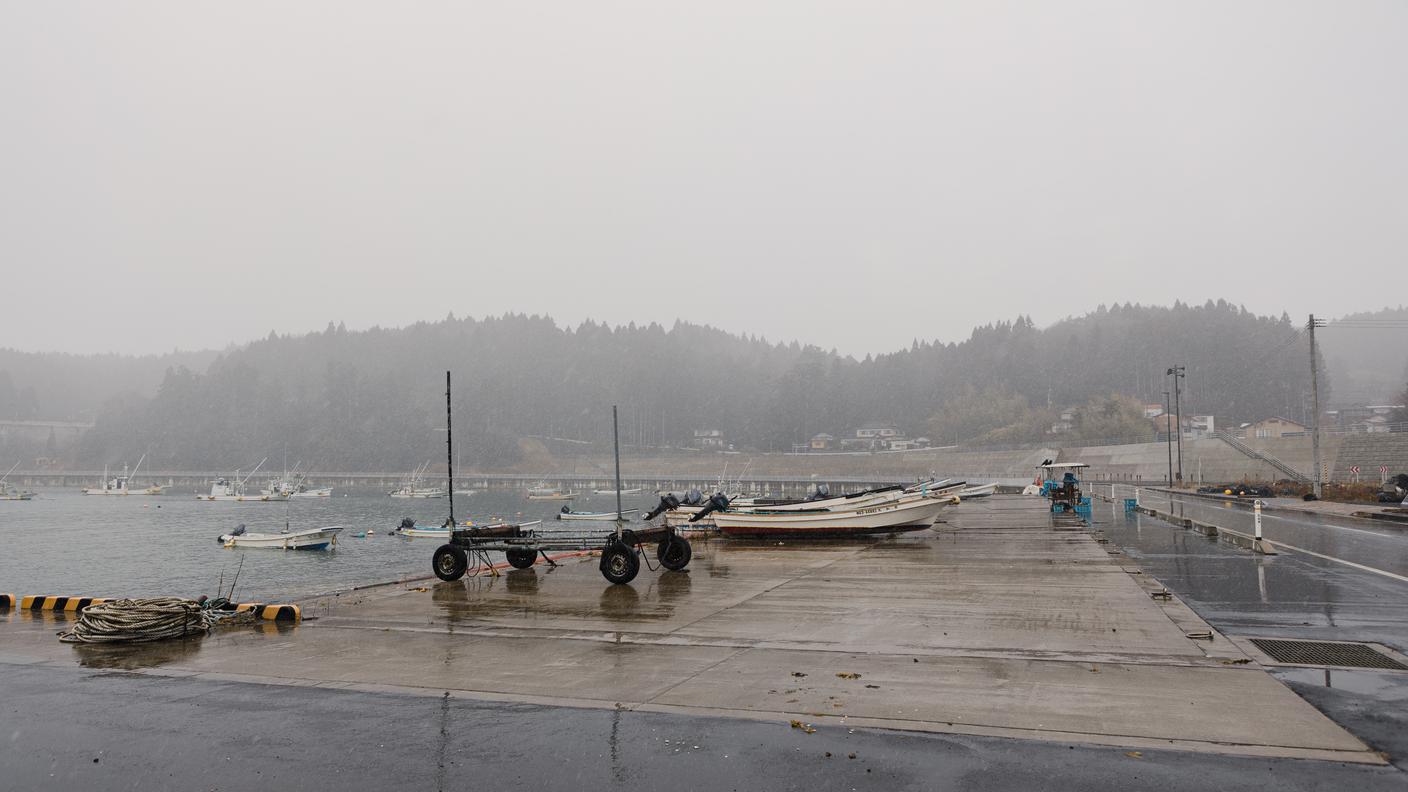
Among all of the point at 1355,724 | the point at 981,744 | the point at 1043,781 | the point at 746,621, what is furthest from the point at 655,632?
the point at 1355,724

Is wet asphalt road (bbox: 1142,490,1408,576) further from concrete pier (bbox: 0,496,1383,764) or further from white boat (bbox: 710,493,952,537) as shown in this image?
white boat (bbox: 710,493,952,537)

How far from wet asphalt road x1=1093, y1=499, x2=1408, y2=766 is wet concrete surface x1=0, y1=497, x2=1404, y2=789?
0.32 ft

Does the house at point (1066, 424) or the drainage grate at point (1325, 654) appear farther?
the house at point (1066, 424)

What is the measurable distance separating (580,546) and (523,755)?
37.5 ft

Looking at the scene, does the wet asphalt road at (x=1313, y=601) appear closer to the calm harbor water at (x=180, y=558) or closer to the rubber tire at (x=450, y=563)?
the rubber tire at (x=450, y=563)

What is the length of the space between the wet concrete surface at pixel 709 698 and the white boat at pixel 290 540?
5138 centimetres

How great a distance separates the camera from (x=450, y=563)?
18.3 m

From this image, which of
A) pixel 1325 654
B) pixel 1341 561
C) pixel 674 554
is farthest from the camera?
pixel 1341 561

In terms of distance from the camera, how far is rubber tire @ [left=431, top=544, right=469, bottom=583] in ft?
60.1

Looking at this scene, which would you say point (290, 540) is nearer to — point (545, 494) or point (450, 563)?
point (450, 563)

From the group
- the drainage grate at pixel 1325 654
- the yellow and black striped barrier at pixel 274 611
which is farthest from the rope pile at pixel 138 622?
the drainage grate at pixel 1325 654

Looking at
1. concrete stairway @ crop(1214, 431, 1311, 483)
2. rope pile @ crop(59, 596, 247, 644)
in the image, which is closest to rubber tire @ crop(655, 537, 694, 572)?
rope pile @ crop(59, 596, 247, 644)

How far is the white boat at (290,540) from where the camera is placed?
6175 centimetres

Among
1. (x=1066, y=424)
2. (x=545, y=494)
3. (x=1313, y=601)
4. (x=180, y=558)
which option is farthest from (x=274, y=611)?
(x=1066, y=424)
